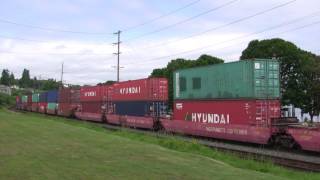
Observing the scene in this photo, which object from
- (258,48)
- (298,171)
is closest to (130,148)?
(298,171)

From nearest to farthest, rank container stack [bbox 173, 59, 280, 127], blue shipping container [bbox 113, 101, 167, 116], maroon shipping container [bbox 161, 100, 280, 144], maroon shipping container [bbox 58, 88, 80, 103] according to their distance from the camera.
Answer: maroon shipping container [bbox 161, 100, 280, 144] → container stack [bbox 173, 59, 280, 127] → blue shipping container [bbox 113, 101, 167, 116] → maroon shipping container [bbox 58, 88, 80, 103]

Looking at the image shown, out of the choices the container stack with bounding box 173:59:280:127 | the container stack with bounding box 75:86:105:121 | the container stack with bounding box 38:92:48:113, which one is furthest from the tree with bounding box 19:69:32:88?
the container stack with bounding box 173:59:280:127

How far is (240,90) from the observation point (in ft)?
80.1

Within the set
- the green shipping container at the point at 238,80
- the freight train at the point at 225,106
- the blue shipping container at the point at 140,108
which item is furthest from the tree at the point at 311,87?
the green shipping container at the point at 238,80

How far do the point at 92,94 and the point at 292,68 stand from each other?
21.5 meters

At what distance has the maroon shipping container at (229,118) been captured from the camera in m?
23.3

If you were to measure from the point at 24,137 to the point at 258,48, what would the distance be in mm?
43769

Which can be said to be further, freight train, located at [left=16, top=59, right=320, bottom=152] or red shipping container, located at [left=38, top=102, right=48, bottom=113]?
red shipping container, located at [left=38, top=102, right=48, bottom=113]

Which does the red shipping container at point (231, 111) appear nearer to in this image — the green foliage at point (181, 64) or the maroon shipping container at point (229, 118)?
the maroon shipping container at point (229, 118)

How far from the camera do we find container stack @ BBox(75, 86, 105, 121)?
45.8 m

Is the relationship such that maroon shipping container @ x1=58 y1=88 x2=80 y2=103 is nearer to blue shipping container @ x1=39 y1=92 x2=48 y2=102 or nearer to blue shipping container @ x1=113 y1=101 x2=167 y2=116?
blue shipping container @ x1=39 y1=92 x2=48 y2=102

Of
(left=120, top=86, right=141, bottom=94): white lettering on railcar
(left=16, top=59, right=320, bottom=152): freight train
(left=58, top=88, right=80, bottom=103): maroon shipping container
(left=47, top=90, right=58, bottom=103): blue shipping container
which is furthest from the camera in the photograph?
(left=47, top=90, right=58, bottom=103): blue shipping container

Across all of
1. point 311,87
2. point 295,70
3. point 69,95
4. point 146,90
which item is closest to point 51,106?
point 69,95

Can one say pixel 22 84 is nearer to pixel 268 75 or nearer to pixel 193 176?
pixel 268 75
